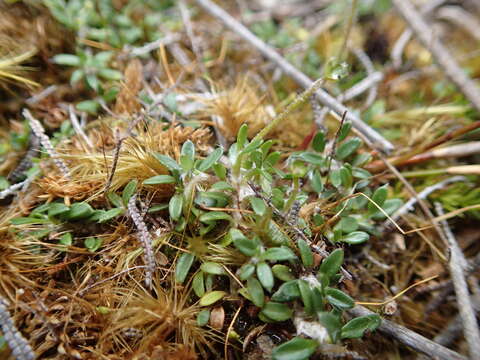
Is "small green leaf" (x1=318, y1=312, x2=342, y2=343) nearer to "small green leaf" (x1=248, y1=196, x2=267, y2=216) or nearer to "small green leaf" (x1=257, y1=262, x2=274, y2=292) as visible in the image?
"small green leaf" (x1=257, y1=262, x2=274, y2=292)

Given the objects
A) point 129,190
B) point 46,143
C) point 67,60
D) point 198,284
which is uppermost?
point 67,60

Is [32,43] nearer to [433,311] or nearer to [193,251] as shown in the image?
[193,251]

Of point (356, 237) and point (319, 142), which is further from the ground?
point (319, 142)

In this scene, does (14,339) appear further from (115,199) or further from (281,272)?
(281,272)

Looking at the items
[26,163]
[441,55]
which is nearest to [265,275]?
[26,163]

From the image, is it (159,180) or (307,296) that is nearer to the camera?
(307,296)

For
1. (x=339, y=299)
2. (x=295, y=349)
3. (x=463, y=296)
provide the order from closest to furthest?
(x=295, y=349) → (x=339, y=299) → (x=463, y=296)

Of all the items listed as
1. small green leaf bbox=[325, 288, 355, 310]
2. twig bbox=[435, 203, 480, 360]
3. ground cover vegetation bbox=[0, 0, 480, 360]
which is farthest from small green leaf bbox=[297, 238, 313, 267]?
twig bbox=[435, 203, 480, 360]

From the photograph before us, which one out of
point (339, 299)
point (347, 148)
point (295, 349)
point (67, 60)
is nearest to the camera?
point (295, 349)
